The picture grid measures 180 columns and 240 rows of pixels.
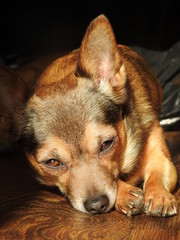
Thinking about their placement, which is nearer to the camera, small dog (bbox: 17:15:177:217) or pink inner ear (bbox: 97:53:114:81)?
small dog (bbox: 17:15:177:217)

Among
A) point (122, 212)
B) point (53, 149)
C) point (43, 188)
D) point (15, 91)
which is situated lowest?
point (43, 188)

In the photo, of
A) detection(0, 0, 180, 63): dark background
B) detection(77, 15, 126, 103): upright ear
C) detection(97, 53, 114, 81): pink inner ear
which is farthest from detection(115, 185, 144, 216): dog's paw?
detection(0, 0, 180, 63): dark background

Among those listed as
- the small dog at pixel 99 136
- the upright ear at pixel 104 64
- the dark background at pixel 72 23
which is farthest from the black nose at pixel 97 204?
the dark background at pixel 72 23

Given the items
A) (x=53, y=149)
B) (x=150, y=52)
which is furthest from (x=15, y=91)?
(x=150, y=52)

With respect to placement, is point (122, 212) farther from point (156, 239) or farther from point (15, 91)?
point (15, 91)

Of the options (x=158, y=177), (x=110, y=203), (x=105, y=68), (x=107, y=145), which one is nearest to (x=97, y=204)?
(x=110, y=203)

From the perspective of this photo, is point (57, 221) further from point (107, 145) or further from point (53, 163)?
point (107, 145)

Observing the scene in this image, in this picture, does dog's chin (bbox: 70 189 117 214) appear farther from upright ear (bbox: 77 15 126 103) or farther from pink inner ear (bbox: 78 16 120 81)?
pink inner ear (bbox: 78 16 120 81)
